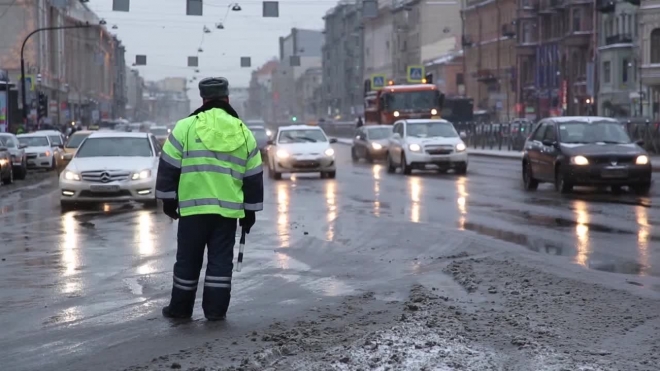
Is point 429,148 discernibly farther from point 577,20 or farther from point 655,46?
point 577,20

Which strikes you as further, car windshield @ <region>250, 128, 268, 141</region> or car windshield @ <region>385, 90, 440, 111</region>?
car windshield @ <region>385, 90, 440, 111</region>

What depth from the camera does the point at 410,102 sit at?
54031 millimetres

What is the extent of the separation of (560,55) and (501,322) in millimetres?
84901

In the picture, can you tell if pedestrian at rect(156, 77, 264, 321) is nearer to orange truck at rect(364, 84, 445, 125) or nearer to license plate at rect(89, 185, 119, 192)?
license plate at rect(89, 185, 119, 192)

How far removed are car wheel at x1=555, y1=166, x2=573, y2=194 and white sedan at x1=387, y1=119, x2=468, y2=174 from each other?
10659mm

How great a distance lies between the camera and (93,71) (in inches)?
5797

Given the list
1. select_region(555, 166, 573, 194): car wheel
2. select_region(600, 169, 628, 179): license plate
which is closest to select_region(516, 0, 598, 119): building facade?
select_region(555, 166, 573, 194): car wheel

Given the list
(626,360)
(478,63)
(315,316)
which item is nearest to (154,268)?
(315,316)

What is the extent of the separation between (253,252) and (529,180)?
13.8 metres

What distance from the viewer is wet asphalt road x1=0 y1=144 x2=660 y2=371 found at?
8.58 meters

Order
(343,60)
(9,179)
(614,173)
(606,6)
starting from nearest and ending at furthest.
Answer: (614,173), (9,179), (606,6), (343,60)

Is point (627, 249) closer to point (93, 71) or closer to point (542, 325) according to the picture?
point (542, 325)

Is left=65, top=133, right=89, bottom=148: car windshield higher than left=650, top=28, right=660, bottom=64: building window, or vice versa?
left=650, top=28, right=660, bottom=64: building window

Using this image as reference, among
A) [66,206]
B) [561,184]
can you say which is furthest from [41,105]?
[561,184]
